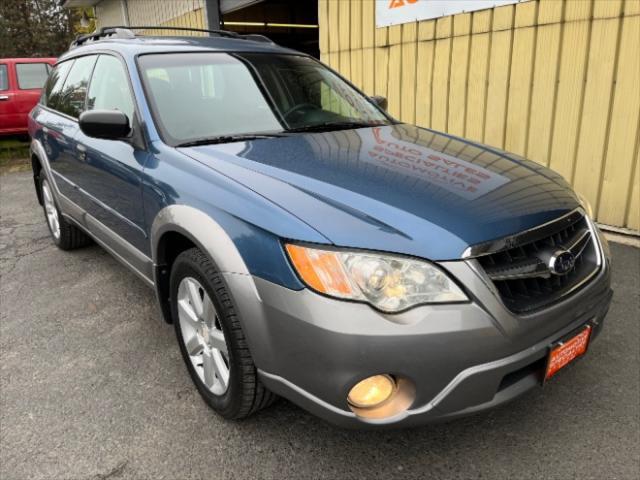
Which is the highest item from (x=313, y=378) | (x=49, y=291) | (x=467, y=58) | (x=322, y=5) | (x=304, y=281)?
(x=322, y=5)

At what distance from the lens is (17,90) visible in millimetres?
10195

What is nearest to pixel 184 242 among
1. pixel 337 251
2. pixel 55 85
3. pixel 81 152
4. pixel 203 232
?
pixel 203 232

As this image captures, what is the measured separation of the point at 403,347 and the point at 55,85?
4.05m

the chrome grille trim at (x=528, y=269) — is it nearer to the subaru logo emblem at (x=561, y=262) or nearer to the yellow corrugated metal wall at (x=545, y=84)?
the subaru logo emblem at (x=561, y=262)

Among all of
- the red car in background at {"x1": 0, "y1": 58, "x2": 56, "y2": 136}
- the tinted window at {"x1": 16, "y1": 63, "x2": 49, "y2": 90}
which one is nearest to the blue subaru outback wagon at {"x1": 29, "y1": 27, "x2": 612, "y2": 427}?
the red car in background at {"x1": 0, "y1": 58, "x2": 56, "y2": 136}

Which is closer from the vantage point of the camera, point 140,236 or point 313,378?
point 313,378

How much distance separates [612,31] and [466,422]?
343 centimetres

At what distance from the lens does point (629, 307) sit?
3.17m

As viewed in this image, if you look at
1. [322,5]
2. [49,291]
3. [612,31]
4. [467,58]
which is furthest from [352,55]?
[49,291]

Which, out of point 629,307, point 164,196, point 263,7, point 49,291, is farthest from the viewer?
point 263,7

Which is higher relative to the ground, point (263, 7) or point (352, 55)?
point (263, 7)

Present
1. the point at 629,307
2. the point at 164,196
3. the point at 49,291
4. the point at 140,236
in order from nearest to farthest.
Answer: the point at 164,196 → the point at 140,236 → the point at 629,307 → the point at 49,291

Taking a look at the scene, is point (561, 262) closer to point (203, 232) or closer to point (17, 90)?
point (203, 232)

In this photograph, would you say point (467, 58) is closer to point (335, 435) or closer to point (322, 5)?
point (322, 5)
